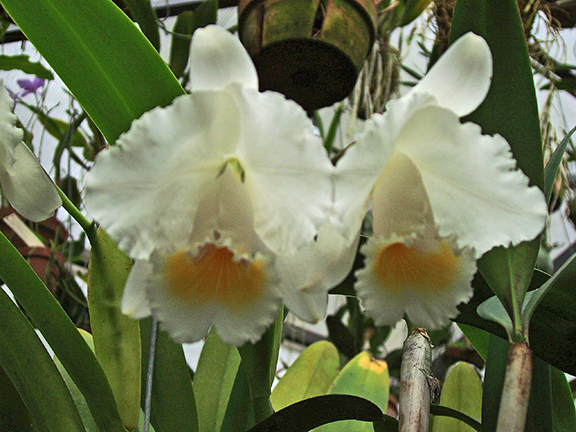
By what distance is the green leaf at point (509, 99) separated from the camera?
1.79 feet

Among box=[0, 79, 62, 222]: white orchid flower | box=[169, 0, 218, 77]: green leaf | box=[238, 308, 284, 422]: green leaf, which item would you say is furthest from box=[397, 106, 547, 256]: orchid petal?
box=[169, 0, 218, 77]: green leaf

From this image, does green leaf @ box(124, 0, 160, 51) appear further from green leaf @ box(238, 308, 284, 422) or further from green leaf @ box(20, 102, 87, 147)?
green leaf @ box(238, 308, 284, 422)

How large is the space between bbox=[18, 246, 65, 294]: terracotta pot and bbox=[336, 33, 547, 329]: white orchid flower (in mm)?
1242

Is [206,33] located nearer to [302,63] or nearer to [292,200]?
[292,200]

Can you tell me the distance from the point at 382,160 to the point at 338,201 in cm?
5

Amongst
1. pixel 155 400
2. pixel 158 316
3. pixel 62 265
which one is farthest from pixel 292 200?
pixel 62 265

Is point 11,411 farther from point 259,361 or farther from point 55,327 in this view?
point 259,361

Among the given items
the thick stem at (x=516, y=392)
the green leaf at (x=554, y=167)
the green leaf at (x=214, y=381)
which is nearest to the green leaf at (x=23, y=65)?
the green leaf at (x=214, y=381)

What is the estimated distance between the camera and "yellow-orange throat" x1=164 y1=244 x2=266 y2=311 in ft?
1.47

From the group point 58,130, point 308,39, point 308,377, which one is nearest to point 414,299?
point 308,377

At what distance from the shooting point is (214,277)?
1.49 ft

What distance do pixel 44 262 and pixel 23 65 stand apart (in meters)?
0.59

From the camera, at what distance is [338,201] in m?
0.38

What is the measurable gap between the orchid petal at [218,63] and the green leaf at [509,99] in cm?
26
